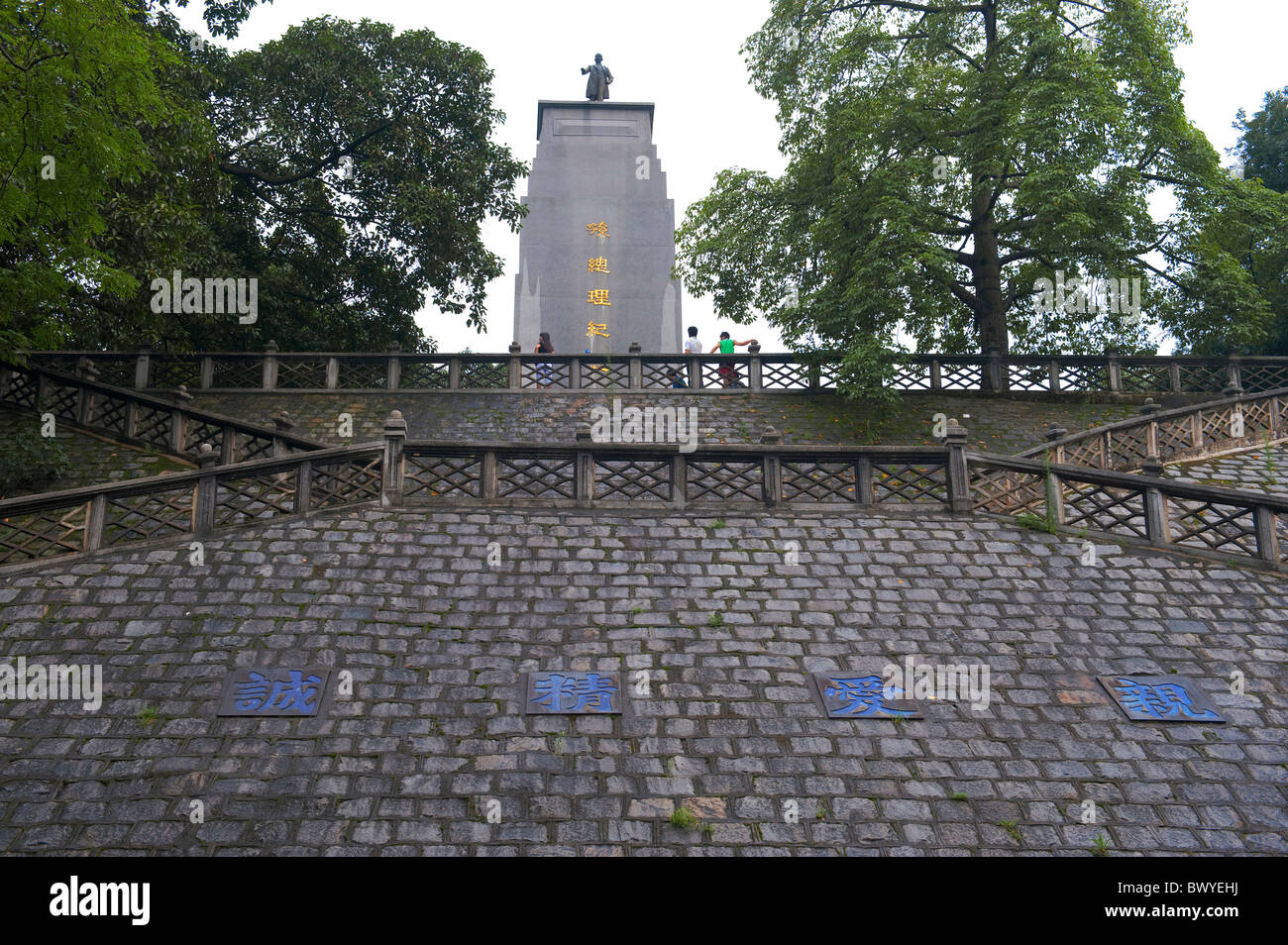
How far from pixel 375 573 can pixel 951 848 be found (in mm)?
5627

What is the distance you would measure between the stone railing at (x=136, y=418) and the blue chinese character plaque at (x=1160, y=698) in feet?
31.4

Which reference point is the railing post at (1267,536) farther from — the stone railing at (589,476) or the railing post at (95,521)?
the railing post at (95,521)

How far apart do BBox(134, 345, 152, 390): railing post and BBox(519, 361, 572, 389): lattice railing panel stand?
6.27 meters

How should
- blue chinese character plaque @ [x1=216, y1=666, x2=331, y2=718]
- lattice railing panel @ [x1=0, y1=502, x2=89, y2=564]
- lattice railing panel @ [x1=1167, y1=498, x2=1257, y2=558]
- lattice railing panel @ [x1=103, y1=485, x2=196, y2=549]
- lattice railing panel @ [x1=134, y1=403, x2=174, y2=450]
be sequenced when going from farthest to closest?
lattice railing panel @ [x1=134, y1=403, x2=174, y2=450] < lattice railing panel @ [x1=1167, y1=498, x2=1257, y2=558] < lattice railing panel @ [x1=103, y1=485, x2=196, y2=549] < lattice railing panel @ [x1=0, y1=502, x2=89, y2=564] < blue chinese character plaque @ [x1=216, y1=666, x2=331, y2=718]

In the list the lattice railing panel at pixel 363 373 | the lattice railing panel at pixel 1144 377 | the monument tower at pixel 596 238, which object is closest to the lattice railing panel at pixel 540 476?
the lattice railing panel at pixel 363 373

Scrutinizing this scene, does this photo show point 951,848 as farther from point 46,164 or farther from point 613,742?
point 46,164

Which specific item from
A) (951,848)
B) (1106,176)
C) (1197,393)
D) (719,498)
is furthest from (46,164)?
(1197,393)

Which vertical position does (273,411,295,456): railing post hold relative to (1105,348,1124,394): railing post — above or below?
below

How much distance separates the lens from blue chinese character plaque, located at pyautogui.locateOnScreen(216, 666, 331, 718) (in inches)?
290

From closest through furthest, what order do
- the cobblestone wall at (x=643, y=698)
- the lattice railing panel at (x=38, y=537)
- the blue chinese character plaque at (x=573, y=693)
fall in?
the cobblestone wall at (x=643, y=698) < the blue chinese character plaque at (x=573, y=693) < the lattice railing panel at (x=38, y=537)

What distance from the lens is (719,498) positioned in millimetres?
10312

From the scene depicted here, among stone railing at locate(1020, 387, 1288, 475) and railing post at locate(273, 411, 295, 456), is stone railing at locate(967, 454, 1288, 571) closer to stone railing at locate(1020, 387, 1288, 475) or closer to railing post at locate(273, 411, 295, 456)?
stone railing at locate(1020, 387, 1288, 475)

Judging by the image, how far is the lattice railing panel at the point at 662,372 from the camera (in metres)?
16.1

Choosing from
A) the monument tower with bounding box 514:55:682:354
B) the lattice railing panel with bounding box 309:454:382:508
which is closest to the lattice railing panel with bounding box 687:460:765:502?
the lattice railing panel with bounding box 309:454:382:508
